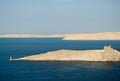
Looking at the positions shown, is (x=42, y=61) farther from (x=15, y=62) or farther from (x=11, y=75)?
(x=11, y=75)

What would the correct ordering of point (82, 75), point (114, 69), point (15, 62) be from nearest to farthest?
1. point (82, 75)
2. point (114, 69)
3. point (15, 62)

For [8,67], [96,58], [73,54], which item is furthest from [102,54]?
[8,67]

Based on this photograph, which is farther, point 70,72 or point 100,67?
point 100,67

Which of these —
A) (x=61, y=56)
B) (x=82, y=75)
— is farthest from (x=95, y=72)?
(x=61, y=56)

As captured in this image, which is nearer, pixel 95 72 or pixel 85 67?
pixel 95 72

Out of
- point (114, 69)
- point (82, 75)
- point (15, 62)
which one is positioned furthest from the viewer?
point (15, 62)

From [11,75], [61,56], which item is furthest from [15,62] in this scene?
[11,75]

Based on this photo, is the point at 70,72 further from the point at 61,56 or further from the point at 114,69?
the point at 61,56

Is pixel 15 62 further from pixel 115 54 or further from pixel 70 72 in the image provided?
pixel 115 54
